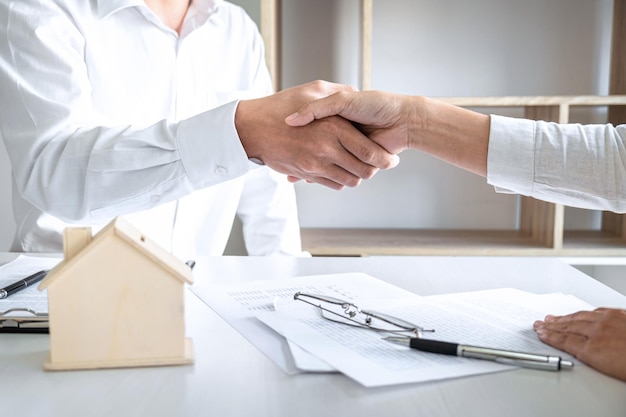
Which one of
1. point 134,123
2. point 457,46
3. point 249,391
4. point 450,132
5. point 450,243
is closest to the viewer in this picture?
point 249,391

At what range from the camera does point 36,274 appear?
94 centimetres

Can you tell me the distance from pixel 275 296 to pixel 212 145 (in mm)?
339

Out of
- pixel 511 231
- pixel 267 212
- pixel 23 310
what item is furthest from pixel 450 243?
pixel 23 310

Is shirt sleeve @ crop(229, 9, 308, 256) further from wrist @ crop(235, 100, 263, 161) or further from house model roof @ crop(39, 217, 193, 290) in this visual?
house model roof @ crop(39, 217, 193, 290)

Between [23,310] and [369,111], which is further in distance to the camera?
[369,111]

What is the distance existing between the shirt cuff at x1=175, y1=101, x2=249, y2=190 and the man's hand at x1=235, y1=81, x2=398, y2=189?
0.09ft

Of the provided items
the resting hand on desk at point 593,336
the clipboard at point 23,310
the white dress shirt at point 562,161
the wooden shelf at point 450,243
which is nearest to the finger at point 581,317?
the resting hand on desk at point 593,336

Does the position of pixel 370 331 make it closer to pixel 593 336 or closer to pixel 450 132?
pixel 593 336

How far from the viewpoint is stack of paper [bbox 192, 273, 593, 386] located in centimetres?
62

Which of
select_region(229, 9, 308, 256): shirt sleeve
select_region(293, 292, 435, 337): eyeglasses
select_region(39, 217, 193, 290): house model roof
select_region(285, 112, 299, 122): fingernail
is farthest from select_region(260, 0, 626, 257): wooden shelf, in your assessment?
select_region(39, 217, 193, 290): house model roof

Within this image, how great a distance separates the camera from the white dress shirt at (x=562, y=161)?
2.94 ft

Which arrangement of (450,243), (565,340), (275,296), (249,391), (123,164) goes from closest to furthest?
1. (249,391)
2. (565,340)
3. (275,296)
4. (123,164)
5. (450,243)

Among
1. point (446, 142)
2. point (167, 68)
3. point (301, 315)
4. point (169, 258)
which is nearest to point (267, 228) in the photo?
point (167, 68)

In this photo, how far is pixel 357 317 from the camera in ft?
2.54
